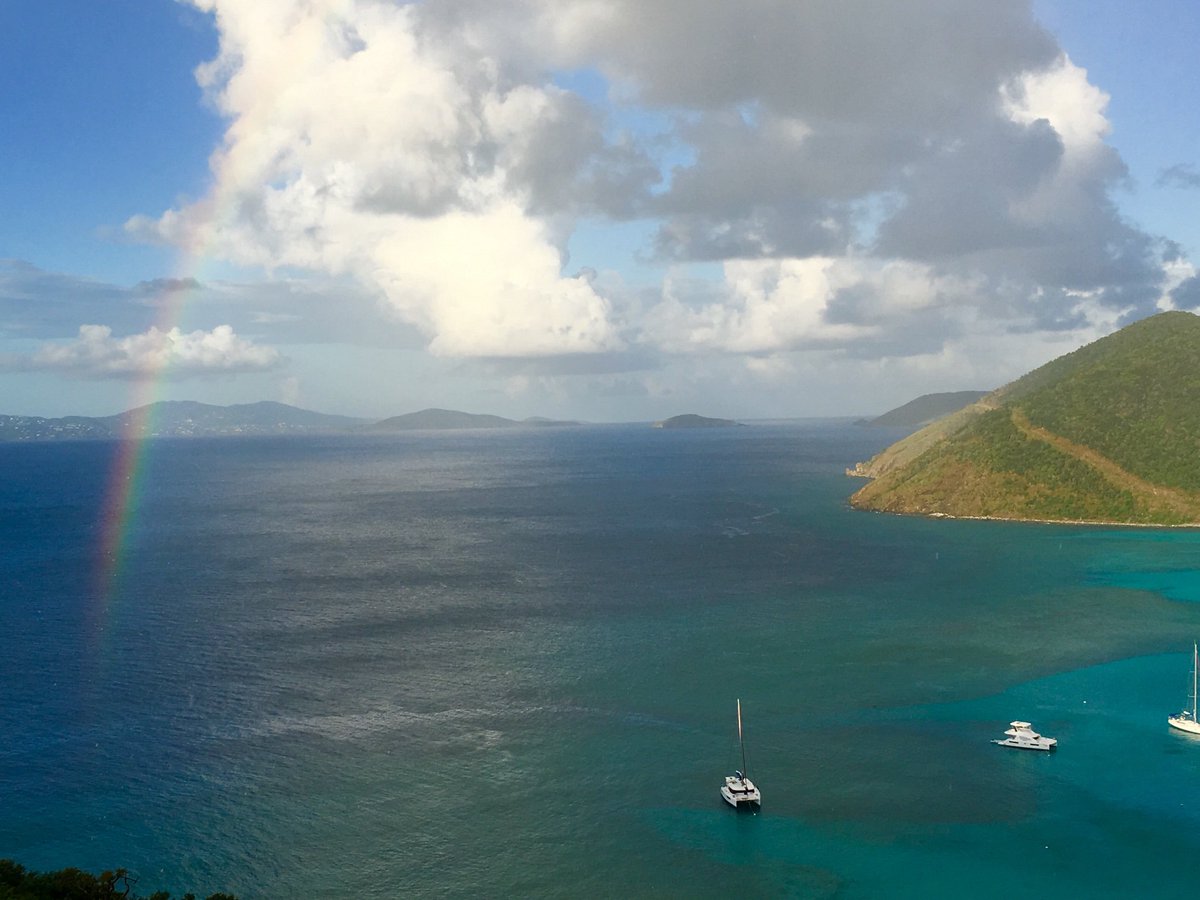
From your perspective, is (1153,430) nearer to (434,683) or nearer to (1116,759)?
(1116,759)

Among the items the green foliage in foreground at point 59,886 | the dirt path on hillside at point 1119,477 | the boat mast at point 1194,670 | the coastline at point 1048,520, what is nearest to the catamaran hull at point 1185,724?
the boat mast at point 1194,670

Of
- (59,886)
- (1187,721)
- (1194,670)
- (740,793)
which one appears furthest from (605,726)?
(1194,670)

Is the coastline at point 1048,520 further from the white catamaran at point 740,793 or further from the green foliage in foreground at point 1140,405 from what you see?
the white catamaran at point 740,793

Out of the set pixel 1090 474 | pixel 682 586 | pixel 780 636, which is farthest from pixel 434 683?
pixel 1090 474

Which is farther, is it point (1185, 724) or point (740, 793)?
point (1185, 724)

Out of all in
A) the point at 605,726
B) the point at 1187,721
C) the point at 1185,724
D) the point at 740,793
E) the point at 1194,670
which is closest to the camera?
the point at 740,793

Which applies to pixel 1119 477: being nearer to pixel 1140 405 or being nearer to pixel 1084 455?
pixel 1084 455
